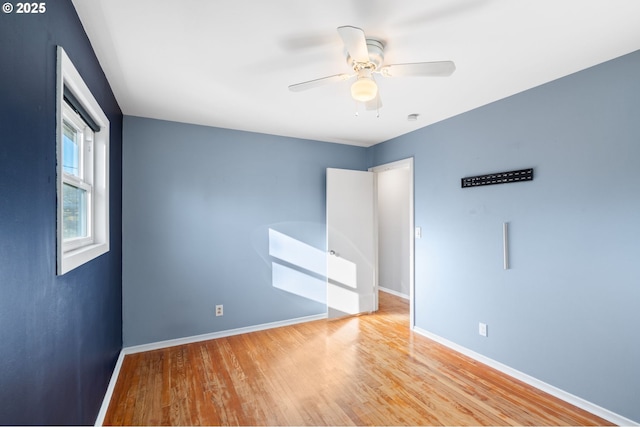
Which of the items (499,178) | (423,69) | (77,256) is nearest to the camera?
(77,256)

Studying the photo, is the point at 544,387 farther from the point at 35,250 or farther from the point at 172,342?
the point at 172,342

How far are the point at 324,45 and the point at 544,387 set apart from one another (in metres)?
3.12

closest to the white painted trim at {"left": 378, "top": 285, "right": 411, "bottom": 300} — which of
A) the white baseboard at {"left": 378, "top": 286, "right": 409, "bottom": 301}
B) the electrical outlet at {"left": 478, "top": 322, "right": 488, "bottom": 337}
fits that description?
the white baseboard at {"left": 378, "top": 286, "right": 409, "bottom": 301}

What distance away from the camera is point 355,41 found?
4.99 feet

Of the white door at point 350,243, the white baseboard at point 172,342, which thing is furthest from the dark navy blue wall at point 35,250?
the white door at point 350,243

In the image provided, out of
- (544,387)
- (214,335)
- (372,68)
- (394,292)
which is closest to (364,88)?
(372,68)

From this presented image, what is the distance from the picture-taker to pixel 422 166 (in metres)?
3.68

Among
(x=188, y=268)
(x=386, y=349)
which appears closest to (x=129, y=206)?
(x=188, y=268)

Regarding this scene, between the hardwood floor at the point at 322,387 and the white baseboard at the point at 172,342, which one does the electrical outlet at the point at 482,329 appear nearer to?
the hardwood floor at the point at 322,387

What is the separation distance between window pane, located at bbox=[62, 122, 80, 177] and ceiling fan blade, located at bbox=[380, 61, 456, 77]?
6.38 feet

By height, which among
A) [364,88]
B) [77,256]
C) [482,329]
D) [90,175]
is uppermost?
[364,88]

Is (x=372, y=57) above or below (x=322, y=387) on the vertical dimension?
above

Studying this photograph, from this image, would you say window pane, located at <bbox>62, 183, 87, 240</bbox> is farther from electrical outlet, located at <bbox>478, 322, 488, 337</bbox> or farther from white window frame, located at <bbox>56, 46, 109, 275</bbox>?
electrical outlet, located at <bbox>478, 322, 488, 337</bbox>

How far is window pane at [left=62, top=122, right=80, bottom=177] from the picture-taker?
1.72 meters
